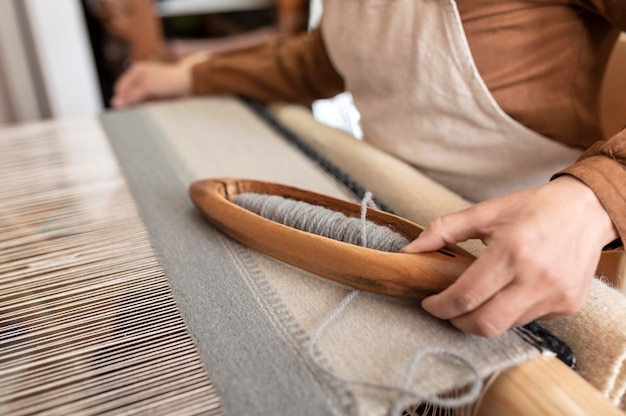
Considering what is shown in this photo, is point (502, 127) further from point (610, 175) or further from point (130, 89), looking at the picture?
point (130, 89)

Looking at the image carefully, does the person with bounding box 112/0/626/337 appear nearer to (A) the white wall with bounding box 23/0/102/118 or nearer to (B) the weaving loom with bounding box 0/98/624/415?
(B) the weaving loom with bounding box 0/98/624/415

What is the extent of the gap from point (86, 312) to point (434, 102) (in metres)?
0.46

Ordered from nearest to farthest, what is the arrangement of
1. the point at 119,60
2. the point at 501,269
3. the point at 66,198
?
the point at 501,269 → the point at 66,198 → the point at 119,60

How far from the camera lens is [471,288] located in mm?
389

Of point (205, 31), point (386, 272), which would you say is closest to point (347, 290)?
point (386, 272)

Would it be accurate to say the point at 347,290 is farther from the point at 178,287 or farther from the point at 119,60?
the point at 119,60

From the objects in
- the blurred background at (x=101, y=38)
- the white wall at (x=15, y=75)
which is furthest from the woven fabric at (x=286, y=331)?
the white wall at (x=15, y=75)

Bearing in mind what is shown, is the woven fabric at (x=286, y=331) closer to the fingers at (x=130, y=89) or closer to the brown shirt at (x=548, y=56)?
the brown shirt at (x=548, y=56)

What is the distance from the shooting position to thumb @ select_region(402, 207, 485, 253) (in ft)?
1.41

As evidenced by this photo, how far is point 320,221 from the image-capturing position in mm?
495

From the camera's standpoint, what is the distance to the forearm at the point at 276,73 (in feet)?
3.02

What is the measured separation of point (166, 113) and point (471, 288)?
735 millimetres

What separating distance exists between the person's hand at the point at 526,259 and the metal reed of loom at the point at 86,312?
20 centimetres

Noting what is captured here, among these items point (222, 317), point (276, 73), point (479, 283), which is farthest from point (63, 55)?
point (479, 283)
